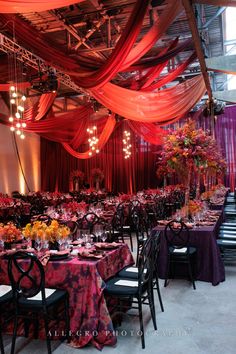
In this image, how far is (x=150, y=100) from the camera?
6980 millimetres

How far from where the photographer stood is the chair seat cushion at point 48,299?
299cm

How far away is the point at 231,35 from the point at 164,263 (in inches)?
322

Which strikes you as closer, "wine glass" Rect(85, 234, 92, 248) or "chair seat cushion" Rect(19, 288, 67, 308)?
"chair seat cushion" Rect(19, 288, 67, 308)

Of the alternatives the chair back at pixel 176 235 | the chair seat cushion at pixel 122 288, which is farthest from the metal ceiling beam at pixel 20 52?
the chair seat cushion at pixel 122 288

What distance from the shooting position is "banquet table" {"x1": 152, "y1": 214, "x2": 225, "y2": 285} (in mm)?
4742

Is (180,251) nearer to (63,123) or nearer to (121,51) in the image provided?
(121,51)

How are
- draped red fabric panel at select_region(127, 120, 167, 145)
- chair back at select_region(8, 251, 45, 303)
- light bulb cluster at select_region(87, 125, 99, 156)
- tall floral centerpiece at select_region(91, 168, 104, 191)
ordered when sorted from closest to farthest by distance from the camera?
chair back at select_region(8, 251, 45, 303)
draped red fabric panel at select_region(127, 120, 167, 145)
light bulb cluster at select_region(87, 125, 99, 156)
tall floral centerpiece at select_region(91, 168, 104, 191)

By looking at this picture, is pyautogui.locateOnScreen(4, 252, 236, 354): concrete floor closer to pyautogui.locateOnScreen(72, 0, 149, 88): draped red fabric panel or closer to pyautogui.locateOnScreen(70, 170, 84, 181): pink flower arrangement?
pyautogui.locateOnScreen(72, 0, 149, 88): draped red fabric panel

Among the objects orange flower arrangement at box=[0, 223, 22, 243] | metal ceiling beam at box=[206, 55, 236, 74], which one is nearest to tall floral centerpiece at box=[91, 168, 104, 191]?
metal ceiling beam at box=[206, 55, 236, 74]

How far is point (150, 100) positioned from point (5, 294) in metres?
4.81

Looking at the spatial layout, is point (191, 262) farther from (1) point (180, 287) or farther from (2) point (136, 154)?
(2) point (136, 154)

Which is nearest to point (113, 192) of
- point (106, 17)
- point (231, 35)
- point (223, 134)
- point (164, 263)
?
point (223, 134)

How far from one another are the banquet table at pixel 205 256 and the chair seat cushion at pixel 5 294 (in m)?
2.13

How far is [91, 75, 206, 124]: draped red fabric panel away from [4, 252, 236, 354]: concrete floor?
347 centimetres
